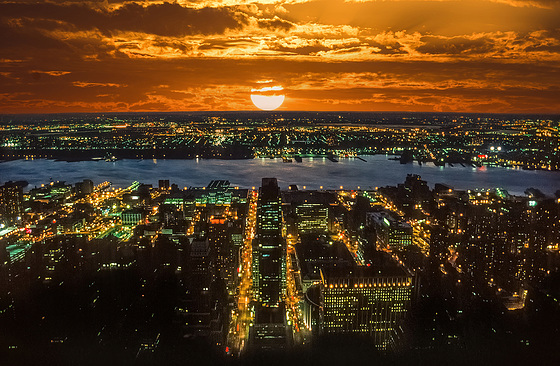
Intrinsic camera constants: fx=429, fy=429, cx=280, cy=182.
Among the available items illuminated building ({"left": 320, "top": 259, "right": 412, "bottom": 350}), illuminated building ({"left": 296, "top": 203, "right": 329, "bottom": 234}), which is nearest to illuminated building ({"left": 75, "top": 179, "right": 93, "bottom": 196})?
illuminated building ({"left": 296, "top": 203, "right": 329, "bottom": 234})

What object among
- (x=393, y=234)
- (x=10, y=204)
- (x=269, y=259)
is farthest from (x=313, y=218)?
(x=10, y=204)

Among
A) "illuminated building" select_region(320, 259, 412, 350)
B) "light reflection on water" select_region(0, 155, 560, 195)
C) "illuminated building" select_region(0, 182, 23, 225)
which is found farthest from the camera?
"light reflection on water" select_region(0, 155, 560, 195)

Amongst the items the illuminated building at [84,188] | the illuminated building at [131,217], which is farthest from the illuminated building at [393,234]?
the illuminated building at [84,188]

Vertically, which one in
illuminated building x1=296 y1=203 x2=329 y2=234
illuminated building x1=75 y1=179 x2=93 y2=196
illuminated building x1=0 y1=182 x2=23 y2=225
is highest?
illuminated building x1=0 y1=182 x2=23 y2=225

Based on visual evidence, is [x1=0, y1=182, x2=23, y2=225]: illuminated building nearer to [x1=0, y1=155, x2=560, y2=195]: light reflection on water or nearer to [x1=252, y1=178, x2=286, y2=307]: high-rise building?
[x1=0, y1=155, x2=560, y2=195]: light reflection on water

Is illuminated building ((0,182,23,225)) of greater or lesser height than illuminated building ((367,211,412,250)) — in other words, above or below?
above
